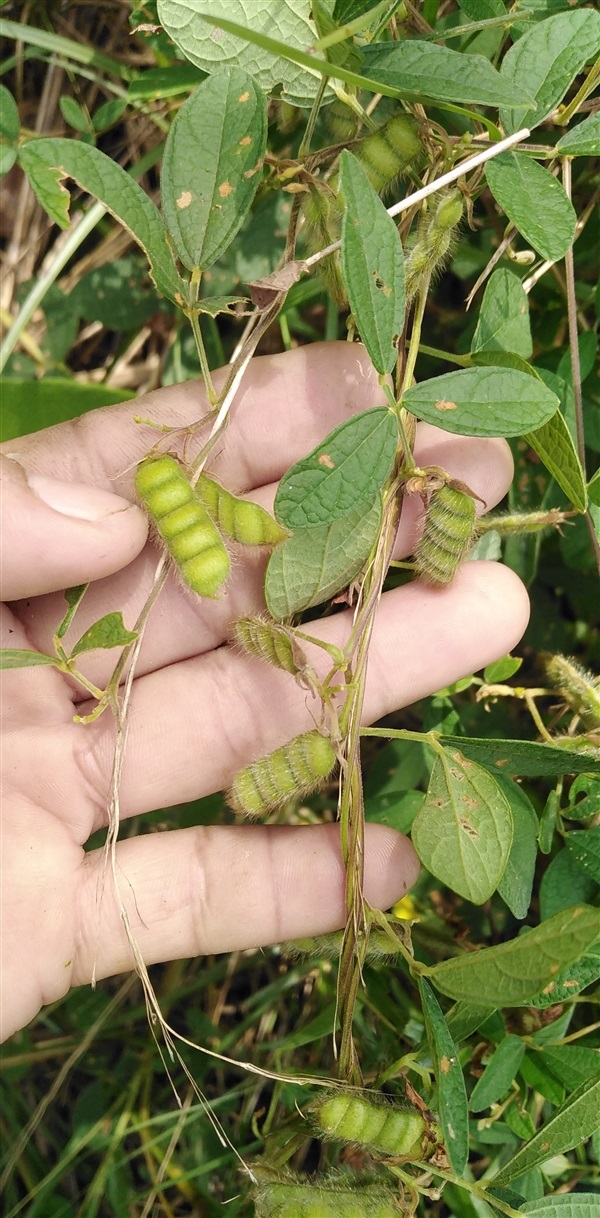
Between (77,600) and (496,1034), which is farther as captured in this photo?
(496,1034)

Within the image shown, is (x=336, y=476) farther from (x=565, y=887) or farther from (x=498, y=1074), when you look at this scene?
(x=498, y=1074)

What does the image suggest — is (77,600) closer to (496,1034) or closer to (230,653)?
(230,653)

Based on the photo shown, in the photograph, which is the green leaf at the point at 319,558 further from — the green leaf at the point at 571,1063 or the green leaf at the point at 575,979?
the green leaf at the point at 571,1063

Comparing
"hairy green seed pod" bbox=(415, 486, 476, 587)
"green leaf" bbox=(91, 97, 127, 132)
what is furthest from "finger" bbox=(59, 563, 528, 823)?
"green leaf" bbox=(91, 97, 127, 132)

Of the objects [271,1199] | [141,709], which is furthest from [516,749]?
[271,1199]

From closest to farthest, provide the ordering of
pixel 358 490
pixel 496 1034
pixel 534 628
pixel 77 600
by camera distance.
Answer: pixel 358 490 < pixel 77 600 < pixel 496 1034 < pixel 534 628

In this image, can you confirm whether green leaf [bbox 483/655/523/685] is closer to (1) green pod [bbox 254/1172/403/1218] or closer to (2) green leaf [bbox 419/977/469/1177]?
(2) green leaf [bbox 419/977/469/1177]

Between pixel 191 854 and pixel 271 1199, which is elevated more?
pixel 191 854
